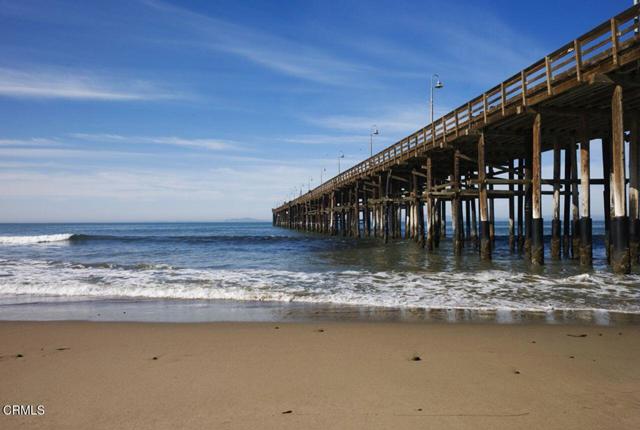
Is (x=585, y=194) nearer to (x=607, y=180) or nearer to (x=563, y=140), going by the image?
(x=607, y=180)

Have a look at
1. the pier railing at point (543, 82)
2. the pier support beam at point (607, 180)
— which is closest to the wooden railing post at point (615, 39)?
the pier railing at point (543, 82)

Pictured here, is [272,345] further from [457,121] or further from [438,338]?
[457,121]

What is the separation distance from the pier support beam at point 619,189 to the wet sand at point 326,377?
19.1 ft

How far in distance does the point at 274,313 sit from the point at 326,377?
3.60 metres

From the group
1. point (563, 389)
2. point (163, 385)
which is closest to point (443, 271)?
point (563, 389)

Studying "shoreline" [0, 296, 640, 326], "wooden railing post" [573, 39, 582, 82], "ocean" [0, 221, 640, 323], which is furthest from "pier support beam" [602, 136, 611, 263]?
"shoreline" [0, 296, 640, 326]

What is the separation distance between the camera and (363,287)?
10.4 metres

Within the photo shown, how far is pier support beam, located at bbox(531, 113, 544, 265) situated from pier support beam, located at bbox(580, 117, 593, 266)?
4.03 ft

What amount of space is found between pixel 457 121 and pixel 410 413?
15334 millimetres

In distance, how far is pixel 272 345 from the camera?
502 centimetres

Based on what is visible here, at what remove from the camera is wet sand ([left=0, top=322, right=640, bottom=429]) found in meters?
3.04

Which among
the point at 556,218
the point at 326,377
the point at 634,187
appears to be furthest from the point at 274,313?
the point at 556,218

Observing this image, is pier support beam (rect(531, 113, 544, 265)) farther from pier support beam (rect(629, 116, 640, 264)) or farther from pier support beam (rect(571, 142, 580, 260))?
pier support beam (rect(571, 142, 580, 260))

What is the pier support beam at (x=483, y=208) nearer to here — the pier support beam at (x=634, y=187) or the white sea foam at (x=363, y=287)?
the white sea foam at (x=363, y=287)
